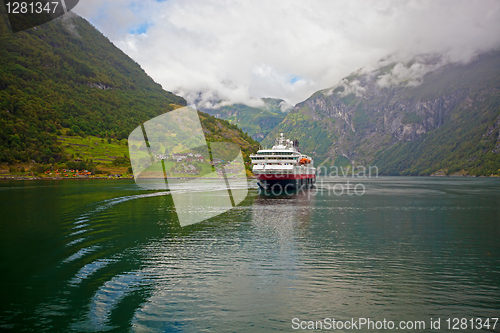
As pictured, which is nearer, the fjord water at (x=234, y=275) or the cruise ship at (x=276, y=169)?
the fjord water at (x=234, y=275)

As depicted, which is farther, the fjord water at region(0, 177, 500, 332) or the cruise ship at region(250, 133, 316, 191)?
the cruise ship at region(250, 133, 316, 191)

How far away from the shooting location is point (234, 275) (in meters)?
20.0

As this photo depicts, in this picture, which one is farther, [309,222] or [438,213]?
[438,213]

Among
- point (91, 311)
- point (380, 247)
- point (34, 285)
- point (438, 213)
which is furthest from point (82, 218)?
point (438, 213)

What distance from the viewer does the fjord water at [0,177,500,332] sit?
14.5 metres

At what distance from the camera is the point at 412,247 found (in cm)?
2786

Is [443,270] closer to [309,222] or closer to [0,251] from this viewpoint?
[309,222]

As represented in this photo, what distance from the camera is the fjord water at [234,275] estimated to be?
1446 cm

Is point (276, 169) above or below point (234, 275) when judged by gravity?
above

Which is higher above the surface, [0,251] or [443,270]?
[0,251]

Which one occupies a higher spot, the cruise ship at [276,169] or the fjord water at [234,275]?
the cruise ship at [276,169]

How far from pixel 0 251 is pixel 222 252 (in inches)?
727

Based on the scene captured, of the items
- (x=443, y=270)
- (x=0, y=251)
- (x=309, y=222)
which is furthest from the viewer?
(x=309, y=222)

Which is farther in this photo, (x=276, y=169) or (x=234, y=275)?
(x=276, y=169)
